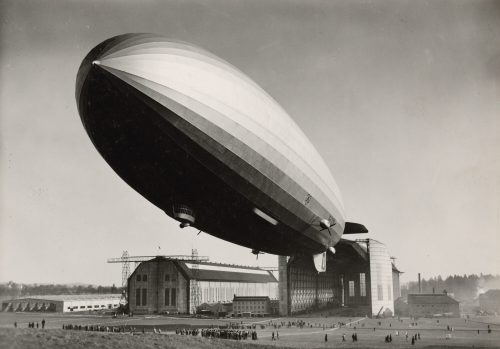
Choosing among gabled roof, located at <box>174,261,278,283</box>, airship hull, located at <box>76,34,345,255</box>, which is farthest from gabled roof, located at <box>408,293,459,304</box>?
airship hull, located at <box>76,34,345,255</box>

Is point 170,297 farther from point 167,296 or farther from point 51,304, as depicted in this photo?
point 51,304

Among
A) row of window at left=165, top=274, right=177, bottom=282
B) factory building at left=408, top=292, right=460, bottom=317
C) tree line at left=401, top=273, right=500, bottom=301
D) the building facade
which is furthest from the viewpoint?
tree line at left=401, top=273, right=500, bottom=301

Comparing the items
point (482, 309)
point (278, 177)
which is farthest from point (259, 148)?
point (482, 309)

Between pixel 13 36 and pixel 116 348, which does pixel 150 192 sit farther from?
pixel 116 348

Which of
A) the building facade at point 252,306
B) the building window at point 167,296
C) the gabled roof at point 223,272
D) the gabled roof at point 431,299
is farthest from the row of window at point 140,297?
the gabled roof at point 431,299

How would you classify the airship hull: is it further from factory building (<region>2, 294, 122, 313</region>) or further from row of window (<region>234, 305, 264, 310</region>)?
factory building (<region>2, 294, 122, 313</region>)

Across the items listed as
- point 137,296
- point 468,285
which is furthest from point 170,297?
point 468,285
